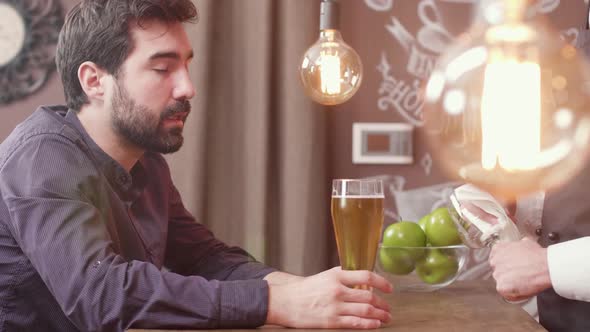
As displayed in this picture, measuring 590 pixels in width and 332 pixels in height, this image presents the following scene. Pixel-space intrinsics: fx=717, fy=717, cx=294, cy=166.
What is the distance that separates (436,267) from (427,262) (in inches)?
0.7

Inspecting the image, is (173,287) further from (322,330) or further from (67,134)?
(67,134)

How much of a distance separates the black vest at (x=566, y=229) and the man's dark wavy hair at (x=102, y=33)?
0.80m

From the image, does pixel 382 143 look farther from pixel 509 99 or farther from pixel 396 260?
pixel 509 99

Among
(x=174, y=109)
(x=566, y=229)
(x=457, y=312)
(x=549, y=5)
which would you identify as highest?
(x=549, y=5)

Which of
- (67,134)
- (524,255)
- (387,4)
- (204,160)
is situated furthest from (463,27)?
(67,134)

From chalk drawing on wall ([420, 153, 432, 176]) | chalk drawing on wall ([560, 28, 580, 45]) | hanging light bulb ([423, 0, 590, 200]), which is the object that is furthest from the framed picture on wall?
hanging light bulb ([423, 0, 590, 200])

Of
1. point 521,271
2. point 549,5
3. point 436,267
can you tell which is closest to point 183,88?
point 436,267

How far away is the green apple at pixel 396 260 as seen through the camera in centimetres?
123

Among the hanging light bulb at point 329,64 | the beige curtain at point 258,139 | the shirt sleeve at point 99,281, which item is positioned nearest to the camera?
the shirt sleeve at point 99,281

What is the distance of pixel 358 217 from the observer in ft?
3.37

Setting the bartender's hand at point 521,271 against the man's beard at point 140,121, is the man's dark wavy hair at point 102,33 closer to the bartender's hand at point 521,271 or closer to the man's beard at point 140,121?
the man's beard at point 140,121

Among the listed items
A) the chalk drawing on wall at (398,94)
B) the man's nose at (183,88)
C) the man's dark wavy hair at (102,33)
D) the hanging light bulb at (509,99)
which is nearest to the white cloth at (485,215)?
the hanging light bulb at (509,99)

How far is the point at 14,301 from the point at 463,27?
141 centimetres

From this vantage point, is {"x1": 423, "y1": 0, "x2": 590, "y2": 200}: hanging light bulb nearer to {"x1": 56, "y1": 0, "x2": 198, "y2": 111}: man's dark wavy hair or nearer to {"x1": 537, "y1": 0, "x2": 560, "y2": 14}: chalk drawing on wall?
{"x1": 56, "y1": 0, "x2": 198, "y2": 111}: man's dark wavy hair
